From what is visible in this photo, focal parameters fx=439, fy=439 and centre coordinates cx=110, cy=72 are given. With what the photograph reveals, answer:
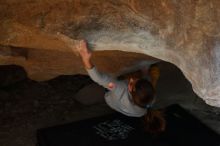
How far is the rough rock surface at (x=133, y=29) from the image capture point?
1054mm

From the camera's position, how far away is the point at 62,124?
88.0 inches

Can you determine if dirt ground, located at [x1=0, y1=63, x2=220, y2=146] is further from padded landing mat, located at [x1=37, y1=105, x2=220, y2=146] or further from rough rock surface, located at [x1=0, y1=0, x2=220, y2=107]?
rough rock surface, located at [x1=0, y1=0, x2=220, y2=107]

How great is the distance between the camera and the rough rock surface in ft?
3.46

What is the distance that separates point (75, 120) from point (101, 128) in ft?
0.60

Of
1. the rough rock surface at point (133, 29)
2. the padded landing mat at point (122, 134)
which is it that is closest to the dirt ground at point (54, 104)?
the padded landing mat at point (122, 134)

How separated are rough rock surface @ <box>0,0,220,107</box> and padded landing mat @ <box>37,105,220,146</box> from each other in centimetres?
71

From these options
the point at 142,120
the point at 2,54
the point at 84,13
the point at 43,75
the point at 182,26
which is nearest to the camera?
the point at 182,26

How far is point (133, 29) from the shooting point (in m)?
1.21

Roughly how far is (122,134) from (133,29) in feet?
3.46

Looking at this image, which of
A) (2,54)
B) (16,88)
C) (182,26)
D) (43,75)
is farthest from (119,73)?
(16,88)

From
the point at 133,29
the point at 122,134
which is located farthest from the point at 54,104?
the point at 133,29

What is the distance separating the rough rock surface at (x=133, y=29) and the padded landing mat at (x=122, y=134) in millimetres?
713

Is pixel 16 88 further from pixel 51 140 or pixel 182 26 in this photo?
pixel 182 26

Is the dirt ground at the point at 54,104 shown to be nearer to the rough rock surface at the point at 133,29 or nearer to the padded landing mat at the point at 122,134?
the padded landing mat at the point at 122,134
